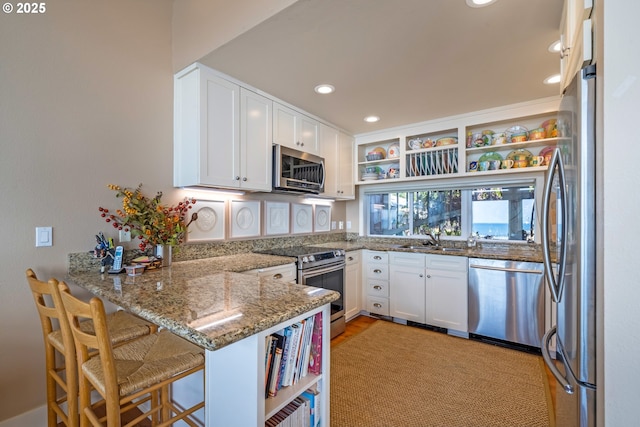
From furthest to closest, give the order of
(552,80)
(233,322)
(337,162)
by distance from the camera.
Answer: (337,162)
(552,80)
(233,322)

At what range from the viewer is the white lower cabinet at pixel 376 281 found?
3350 mm

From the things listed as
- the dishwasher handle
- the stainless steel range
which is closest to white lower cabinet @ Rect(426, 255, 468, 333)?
the dishwasher handle

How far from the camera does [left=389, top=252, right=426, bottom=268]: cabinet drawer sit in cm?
312

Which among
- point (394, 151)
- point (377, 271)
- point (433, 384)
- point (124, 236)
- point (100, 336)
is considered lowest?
point (433, 384)

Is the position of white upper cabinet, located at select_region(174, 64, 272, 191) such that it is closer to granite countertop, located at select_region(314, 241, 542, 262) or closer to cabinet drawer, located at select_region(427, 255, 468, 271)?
granite countertop, located at select_region(314, 241, 542, 262)

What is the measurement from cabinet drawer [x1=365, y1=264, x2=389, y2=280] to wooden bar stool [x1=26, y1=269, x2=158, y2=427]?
2.40 metres

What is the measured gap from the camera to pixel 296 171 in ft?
9.36

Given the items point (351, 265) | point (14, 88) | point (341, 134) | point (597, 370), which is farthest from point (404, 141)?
point (14, 88)

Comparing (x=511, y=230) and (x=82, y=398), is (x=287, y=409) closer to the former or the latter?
(x=82, y=398)

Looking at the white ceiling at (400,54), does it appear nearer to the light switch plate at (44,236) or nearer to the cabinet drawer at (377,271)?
the light switch plate at (44,236)

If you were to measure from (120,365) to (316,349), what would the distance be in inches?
31.6

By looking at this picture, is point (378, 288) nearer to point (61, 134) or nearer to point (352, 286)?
point (352, 286)

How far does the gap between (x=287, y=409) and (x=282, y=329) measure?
1.06ft

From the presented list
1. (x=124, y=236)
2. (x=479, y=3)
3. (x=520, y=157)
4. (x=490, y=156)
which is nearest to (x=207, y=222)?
(x=124, y=236)
